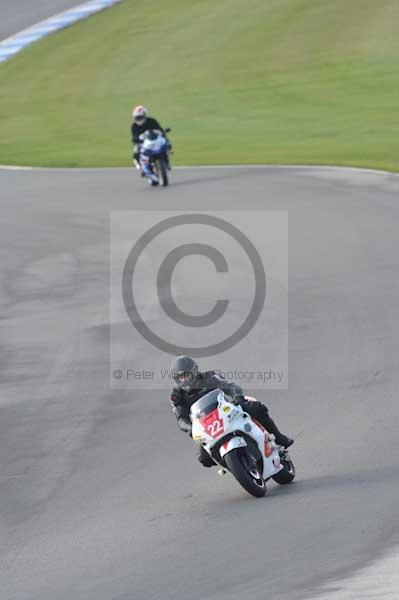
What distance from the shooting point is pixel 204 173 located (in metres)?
28.0

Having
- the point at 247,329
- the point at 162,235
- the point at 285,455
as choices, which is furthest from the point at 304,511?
the point at 162,235

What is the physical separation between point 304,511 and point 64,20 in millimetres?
41636

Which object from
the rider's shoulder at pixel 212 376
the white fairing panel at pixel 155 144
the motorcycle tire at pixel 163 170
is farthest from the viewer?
the motorcycle tire at pixel 163 170

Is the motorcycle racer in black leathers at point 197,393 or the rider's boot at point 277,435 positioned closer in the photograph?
the motorcycle racer in black leathers at point 197,393

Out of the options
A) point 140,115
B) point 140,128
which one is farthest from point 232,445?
point 140,128

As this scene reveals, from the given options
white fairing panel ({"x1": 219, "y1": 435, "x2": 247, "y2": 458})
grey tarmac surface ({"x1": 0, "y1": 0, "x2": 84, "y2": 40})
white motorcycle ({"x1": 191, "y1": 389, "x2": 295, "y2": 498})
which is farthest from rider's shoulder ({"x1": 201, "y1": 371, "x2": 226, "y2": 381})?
grey tarmac surface ({"x1": 0, "y1": 0, "x2": 84, "y2": 40})

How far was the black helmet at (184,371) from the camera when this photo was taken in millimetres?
9539

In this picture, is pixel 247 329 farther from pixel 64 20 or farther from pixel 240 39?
pixel 64 20

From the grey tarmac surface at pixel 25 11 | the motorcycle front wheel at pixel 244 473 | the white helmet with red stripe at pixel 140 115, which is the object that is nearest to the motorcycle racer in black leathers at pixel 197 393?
the motorcycle front wheel at pixel 244 473

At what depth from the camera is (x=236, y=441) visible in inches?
363

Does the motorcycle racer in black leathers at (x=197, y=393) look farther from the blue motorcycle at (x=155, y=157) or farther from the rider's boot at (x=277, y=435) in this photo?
the blue motorcycle at (x=155, y=157)

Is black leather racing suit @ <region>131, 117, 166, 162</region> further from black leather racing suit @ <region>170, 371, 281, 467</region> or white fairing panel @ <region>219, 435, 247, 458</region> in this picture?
white fairing panel @ <region>219, 435, 247, 458</region>

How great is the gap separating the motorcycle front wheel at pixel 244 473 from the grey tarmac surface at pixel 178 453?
0.43ft

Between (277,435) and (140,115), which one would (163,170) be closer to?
(140,115)
